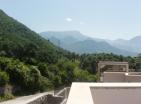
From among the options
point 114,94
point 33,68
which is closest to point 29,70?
Answer: point 33,68

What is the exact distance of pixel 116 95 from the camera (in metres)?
7.17

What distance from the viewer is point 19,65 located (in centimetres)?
5109

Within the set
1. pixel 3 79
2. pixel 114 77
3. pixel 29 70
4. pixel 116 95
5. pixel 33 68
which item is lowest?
pixel 116 95

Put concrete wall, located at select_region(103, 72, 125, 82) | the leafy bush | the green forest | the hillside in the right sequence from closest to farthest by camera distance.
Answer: concrete wall, located at select_region(103, 72, 125, 82) → the leafy bush → the hillside → the green forest

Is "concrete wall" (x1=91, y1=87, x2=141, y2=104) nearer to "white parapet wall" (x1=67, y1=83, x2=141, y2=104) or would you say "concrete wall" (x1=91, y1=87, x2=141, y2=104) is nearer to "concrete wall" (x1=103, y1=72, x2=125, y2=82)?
"white parapet wall" (x1=67, y1=83, x2=141, y2=104)

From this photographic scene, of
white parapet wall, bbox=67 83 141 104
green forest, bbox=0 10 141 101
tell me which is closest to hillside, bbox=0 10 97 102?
green forest, bbox=0 10 141 101

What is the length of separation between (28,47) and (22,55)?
176 cm

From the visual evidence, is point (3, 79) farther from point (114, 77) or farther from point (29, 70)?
point (114, 77)

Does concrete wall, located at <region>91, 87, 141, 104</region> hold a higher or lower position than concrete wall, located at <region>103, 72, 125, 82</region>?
lower

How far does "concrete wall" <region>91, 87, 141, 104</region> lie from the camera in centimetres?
704

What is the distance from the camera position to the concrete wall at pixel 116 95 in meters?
7.04

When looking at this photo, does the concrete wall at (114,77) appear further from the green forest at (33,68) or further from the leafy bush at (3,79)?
the leafy bush at (3,79)

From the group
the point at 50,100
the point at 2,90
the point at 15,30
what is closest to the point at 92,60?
the point at 15,30

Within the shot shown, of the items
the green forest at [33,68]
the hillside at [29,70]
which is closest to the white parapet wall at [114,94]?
the green forest at [33,68]
